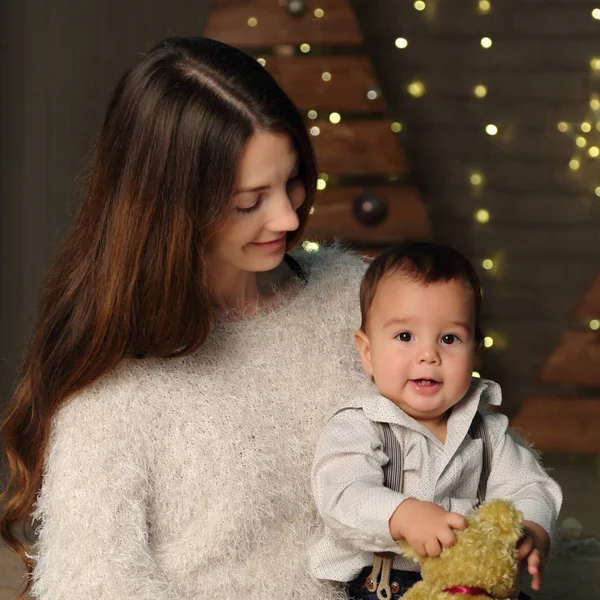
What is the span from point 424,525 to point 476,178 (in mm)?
2714

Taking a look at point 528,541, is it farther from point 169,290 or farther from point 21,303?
point 21,303

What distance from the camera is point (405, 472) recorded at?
1.61m

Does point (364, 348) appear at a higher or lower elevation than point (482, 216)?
lower

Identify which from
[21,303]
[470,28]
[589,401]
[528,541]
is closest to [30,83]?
[21,303]

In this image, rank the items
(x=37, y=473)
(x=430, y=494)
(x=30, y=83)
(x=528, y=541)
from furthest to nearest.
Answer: (x=30, y=83)
(x=37, y=473)
(x=430, y=494)
(x=528, y=541)

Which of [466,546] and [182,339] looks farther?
[182,339]

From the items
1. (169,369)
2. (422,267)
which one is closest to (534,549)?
(422,267)

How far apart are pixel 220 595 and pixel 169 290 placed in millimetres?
462

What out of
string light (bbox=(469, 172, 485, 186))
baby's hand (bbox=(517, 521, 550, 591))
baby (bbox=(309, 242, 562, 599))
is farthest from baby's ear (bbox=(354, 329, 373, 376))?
string light (bbox=(469, 172, 485, 186))

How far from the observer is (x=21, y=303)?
3.85 meters

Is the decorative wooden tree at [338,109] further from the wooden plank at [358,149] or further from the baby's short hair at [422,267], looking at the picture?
the baby's short hair at [422,267]

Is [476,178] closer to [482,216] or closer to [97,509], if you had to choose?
[482,216]

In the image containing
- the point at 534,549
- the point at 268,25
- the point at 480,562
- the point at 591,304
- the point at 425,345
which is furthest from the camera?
the point at 591,304

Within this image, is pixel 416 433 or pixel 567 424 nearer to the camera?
pixel 416 433
